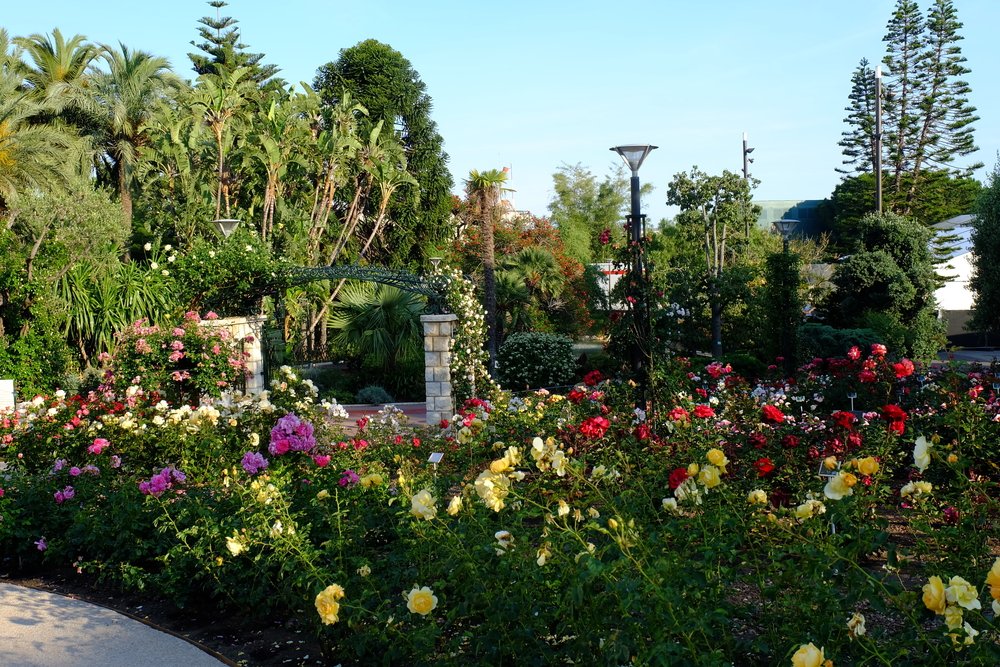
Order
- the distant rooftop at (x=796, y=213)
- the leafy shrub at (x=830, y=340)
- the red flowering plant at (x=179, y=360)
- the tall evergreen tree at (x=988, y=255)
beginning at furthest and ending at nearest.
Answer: the distant rooftop at (x=796, y=213)
the tall evergreen tree at (x=988, y=255)
the leafy shrub at (x=830, y=340)
the red flowering plant at (x=179, y=360)

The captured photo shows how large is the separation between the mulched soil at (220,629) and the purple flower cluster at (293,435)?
1.03 meters

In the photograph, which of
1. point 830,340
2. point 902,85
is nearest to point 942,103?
point 902,85

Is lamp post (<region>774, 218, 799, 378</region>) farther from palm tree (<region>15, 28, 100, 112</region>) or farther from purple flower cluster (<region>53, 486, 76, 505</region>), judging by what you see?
palm tree (<region>15, 28, 100, 112</region>)

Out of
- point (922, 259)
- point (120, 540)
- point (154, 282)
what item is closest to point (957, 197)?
point (922, 259)

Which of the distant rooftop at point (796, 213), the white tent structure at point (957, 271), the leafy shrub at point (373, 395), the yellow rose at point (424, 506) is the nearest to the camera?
the yellow rose at point (424, 506)

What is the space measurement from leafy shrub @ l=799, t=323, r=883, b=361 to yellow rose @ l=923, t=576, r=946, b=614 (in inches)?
555

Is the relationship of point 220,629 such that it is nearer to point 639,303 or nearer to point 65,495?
point 65,495

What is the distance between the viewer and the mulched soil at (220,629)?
3.99 meters

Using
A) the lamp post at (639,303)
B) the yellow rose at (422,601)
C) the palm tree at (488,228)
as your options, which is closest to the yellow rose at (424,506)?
the yellow rose at (422,601)

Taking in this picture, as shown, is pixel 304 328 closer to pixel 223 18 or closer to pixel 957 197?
pixel 223 18

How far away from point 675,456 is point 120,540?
10.6ft

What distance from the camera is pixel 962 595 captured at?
2189 millimetres

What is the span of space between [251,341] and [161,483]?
7.95 m

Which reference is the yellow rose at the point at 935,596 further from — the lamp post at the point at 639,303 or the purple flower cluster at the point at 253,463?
the lamp post at the point at 639,303
